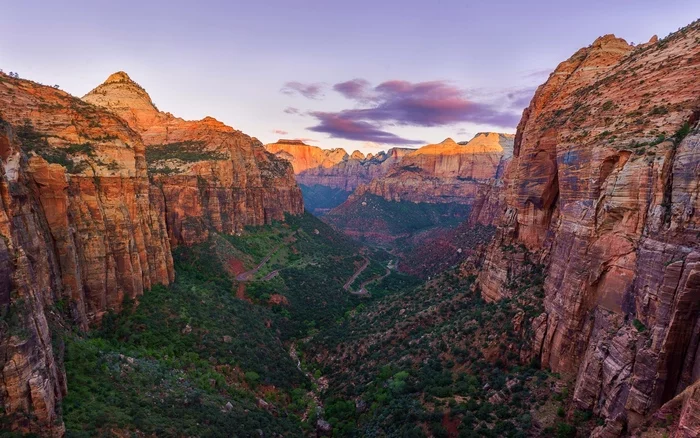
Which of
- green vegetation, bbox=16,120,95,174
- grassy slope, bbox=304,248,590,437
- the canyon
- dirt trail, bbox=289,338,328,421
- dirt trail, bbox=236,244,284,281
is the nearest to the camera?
the canyon

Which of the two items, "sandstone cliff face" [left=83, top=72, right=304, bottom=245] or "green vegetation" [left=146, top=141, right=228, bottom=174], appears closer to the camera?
"sandstone cliff face" [left=83, top=72, right=304, bottom=245]

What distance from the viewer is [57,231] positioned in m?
34.2

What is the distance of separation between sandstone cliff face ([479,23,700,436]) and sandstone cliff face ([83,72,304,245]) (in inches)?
2395

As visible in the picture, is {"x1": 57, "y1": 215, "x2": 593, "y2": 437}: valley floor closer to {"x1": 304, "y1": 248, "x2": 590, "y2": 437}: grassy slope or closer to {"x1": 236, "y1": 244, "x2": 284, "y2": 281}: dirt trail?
{"x1": 304, "y1": 248, "x2": 590, "y2": 437}: grassy slope

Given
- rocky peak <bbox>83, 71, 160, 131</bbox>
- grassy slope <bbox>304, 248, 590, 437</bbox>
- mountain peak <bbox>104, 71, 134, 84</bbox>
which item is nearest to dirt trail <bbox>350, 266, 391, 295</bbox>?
grassy slope <bbox>304, 248, 590, 437</bbox>

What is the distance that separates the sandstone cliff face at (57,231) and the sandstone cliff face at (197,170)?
54.8 ft

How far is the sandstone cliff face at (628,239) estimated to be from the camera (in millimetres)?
19003

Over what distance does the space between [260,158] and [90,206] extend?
76.1m

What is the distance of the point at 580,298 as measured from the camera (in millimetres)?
26719

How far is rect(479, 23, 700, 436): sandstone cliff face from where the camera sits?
19.0 m

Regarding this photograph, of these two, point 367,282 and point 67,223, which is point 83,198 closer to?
point 67,223

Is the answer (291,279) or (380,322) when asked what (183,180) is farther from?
(380,322)

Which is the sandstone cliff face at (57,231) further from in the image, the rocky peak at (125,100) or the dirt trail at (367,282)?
the rocky peak at (125,100)

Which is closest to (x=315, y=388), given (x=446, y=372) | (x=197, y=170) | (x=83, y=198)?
(x=446, y=372)
